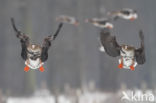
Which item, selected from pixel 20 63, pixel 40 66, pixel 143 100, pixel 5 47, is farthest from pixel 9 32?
pixel 40 66

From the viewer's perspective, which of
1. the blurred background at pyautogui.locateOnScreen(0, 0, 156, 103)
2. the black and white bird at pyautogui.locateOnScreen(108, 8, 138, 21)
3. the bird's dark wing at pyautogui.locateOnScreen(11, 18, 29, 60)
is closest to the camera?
the bird's dark wing at pyautogui.locateOnScreen(11, 18, 29, 60)

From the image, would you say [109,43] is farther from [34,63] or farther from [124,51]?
[34,63]

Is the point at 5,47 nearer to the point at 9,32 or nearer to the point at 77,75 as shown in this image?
the point at 9,32

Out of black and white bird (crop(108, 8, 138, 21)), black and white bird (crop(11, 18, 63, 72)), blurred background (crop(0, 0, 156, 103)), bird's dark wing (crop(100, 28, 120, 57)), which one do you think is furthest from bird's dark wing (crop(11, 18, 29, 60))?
blurred background (crop(0, 0, 156, 103))

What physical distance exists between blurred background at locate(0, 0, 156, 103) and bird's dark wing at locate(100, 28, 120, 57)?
6728mm

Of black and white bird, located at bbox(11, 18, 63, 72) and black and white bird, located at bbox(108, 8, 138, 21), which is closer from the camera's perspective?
black and white bird, located at bbox(11, 18, 63, 72)

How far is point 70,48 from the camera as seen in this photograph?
1580 centimetres

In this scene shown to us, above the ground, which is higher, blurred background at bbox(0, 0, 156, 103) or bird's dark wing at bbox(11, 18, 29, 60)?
bird's dark wing at bbox(11, 18, 29, 60)

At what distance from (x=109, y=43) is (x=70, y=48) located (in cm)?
1260

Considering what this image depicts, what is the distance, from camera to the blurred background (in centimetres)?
1595

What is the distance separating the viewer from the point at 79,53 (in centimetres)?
1592

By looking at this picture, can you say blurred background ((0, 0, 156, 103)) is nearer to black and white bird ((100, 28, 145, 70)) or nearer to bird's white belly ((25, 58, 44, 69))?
black and white bird ((100, 28, 145, 70))

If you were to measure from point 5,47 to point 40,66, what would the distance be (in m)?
17.4

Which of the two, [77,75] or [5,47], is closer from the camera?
[77,75]
